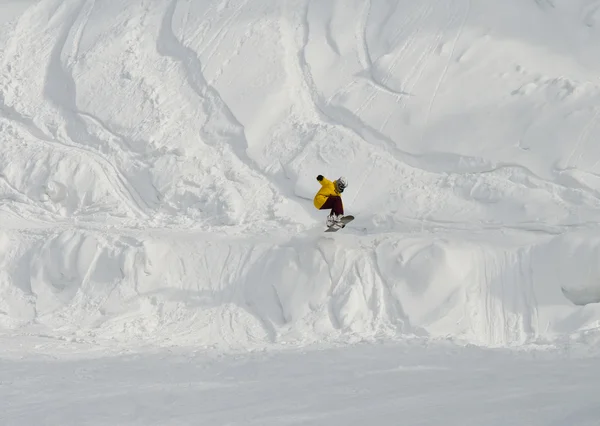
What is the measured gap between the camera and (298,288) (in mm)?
11961

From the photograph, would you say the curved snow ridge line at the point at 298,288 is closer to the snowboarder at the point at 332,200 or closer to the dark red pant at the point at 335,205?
the snowboarder at the point at 332,200

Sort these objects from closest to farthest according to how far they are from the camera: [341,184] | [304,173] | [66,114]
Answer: [341,184] → [304,173] → [66,114]

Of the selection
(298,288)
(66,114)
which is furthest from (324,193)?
(66,114)

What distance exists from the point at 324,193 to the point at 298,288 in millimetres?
1419

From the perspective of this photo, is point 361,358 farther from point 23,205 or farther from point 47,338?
point 23,205

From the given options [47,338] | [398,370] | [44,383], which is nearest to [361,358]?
[398,370]

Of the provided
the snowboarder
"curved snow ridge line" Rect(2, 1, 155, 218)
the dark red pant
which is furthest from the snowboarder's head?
"curved snow ridge line" Rect(2, 1, 155, 218)

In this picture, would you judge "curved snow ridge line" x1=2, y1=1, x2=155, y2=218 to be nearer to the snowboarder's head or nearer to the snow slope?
the snow slope

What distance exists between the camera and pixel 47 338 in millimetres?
11805

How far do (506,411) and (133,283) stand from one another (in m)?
6.83

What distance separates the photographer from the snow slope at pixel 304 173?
11.4 m

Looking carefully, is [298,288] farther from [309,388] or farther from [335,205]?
[309,388]

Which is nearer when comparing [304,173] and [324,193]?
[324,193]

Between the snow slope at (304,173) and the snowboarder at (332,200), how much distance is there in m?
0.34
